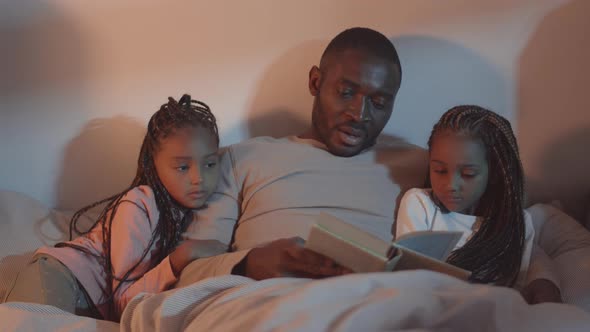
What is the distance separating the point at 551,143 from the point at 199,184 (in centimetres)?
101

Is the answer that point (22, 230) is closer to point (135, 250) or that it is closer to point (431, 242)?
point (135, 250)

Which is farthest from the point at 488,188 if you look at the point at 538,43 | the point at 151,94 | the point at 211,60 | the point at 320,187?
the point at 151,94

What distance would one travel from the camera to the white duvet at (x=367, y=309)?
887mm

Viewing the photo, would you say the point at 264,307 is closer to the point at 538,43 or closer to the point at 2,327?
the point at 2,327

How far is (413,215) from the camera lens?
141cm

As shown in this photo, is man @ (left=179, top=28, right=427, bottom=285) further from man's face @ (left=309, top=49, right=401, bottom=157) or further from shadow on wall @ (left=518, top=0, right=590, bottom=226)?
shadow on wall @ (left=518, top=0, right=590, bottom=226)

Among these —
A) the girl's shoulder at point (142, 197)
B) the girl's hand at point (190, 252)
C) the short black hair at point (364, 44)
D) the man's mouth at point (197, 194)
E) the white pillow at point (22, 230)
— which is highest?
the short black hair at point (364, 44)

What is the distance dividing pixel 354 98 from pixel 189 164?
0.41 meters

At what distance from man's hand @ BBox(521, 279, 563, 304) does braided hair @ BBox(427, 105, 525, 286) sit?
5cm

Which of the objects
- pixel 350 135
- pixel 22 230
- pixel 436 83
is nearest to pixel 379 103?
pixel 350 135

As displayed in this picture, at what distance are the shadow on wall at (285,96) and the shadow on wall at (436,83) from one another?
24cm

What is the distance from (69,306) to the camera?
1.29 m

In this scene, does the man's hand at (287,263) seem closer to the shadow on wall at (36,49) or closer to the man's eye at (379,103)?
the man's eye at (379,103)

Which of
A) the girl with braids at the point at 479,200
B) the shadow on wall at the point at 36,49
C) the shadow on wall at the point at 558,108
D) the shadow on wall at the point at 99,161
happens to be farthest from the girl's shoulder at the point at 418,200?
the shadow on wall at the point at 36,49
